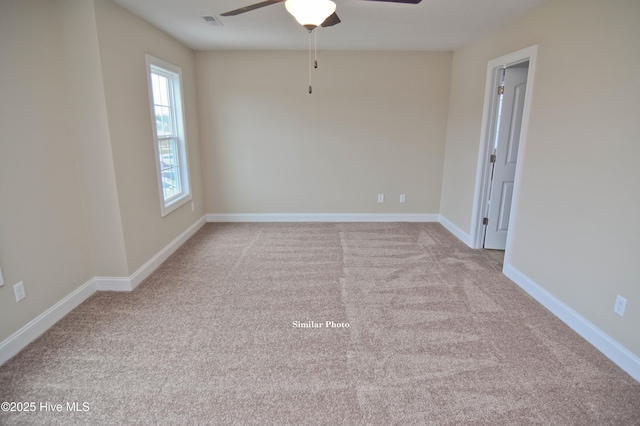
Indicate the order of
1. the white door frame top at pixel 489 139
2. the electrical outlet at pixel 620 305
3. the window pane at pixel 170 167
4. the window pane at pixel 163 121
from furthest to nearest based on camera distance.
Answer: the window pane at pixel 170 167 < the window pane at pixel 163 121 < the white door frame top at pixel 489 139 < the electrical outlet at pixel 620 305

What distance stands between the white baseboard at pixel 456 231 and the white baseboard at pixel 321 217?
0.18 meters

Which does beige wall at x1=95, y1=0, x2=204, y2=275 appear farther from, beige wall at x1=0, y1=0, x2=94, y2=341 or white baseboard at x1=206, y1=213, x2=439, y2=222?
white baseboard at x1=206, y1=213, x2=439, y2=222

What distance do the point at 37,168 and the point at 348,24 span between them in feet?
9.54

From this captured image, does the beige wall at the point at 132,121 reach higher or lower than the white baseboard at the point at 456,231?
higher

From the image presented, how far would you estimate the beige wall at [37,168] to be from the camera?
2.10 meters

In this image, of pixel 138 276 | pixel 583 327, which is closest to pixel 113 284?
pixel 138 276

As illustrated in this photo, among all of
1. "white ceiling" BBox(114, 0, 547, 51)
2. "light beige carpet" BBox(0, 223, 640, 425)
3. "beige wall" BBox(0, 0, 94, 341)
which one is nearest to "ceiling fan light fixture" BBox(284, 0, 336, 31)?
"white ceiling" BBox(114, 0, 547, 51)

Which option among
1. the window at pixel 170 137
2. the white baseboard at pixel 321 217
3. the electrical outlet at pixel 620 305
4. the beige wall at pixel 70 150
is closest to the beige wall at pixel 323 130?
the white baseboard at pixel 321 217

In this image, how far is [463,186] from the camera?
430 cm

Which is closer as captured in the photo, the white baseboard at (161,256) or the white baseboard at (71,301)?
the white baseboard at (71,301)

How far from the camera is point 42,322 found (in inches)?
93.1

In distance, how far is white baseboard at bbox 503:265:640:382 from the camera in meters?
2.00

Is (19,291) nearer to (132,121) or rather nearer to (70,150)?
(70,150)

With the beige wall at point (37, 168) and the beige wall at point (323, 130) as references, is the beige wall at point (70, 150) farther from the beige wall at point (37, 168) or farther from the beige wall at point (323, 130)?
the beige wall at point (323, 130)
